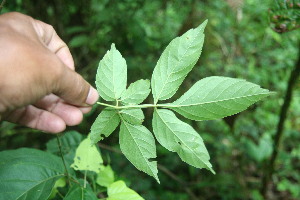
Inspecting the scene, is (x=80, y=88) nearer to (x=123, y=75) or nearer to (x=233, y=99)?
(x=123, y=75)

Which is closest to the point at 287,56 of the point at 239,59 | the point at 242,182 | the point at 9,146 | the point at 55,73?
the point at 239,59

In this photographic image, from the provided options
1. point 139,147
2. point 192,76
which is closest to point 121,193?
point 139,147

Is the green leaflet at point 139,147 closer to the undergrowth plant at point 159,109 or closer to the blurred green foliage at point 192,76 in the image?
the undergrowth plant at point 159,109

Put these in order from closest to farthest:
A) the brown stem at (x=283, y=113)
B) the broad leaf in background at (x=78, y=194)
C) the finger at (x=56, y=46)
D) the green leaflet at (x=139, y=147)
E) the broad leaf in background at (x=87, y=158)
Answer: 1. the green leaflet at (x=139, y=147)
2. the broad leaf in background at (x=78, y=194)
3. the finger at (x=56, y=46)
4. the broad leaf in background at (x=87, y=158)
5. the brown stem at (x=283, y=113)

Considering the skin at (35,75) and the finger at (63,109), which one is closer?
the skin at (35,75)

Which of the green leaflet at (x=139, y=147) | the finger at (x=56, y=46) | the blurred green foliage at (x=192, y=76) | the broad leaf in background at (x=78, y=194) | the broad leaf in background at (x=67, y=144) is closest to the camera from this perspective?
the green leaflet at (x=139, y=147)

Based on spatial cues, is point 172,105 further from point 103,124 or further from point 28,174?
point 28,174

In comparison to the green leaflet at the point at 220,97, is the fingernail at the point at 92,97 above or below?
below

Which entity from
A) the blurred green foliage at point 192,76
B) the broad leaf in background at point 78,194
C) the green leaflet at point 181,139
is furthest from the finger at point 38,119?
the blurred green foliage at point 192,76
